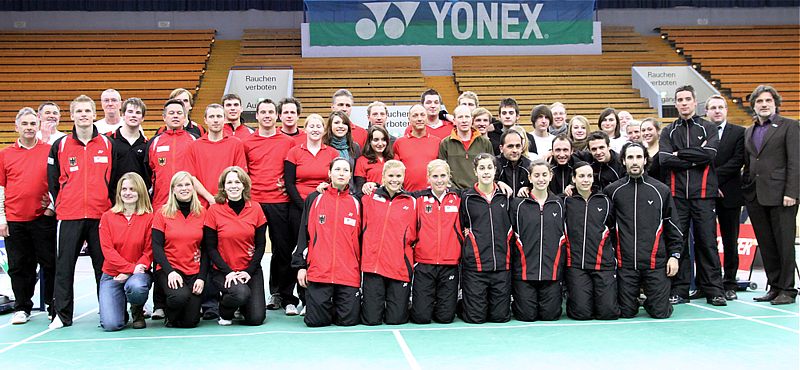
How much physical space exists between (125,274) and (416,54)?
14026 millimetres

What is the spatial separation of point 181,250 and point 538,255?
259 centimetres

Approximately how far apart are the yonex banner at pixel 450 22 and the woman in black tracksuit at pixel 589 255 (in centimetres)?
1242

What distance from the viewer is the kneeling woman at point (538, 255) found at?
5082mm

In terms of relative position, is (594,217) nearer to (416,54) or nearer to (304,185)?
(304,185)

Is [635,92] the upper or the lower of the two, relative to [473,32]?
lower

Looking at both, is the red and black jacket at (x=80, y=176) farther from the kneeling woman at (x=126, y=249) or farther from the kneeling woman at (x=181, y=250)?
the kneeling woman at (x=181, y=250)

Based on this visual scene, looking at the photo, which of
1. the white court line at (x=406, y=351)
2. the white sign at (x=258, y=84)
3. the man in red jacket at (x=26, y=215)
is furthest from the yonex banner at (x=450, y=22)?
the white court line at (x=406, y=351)

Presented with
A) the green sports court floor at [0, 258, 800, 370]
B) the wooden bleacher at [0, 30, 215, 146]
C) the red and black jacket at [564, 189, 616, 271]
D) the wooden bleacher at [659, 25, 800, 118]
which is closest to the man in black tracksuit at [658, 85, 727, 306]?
the green sports court floor at [0, 258, 800, 370]

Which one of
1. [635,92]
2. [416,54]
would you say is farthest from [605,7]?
[416,54]

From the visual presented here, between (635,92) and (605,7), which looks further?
(605,7)

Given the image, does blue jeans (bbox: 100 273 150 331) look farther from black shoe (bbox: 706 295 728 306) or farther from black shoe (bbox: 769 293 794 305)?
black shoe (bbox: 769 293 794 305)

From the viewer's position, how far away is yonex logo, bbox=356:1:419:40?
1688 cm

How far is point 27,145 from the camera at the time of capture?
18.2 feet

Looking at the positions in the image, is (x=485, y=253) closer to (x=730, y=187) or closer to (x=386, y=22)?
(x=730, y=187)
